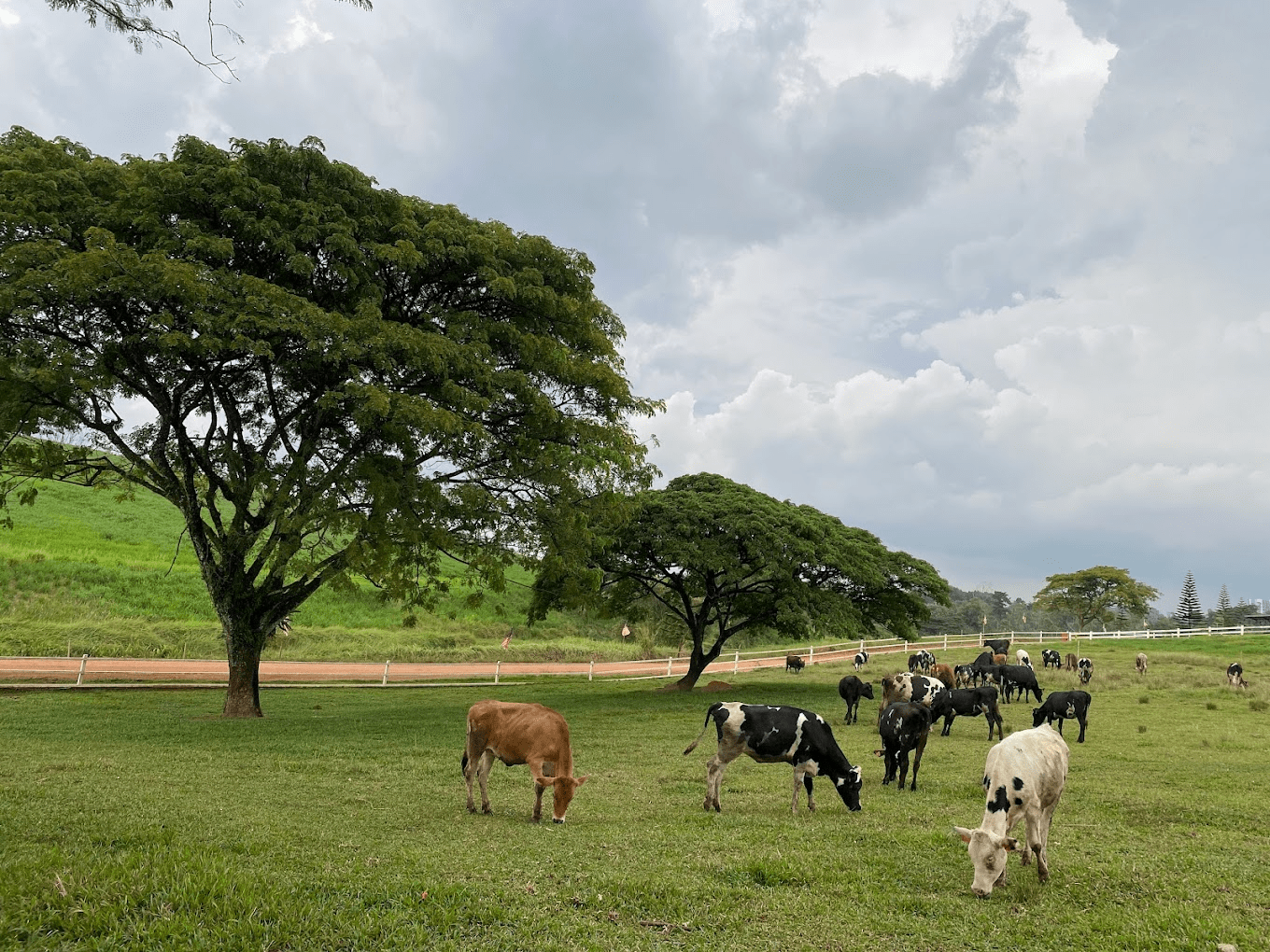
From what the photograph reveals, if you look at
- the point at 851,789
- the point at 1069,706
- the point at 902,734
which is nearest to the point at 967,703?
the point at 1069,706

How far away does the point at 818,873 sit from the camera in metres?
7.23

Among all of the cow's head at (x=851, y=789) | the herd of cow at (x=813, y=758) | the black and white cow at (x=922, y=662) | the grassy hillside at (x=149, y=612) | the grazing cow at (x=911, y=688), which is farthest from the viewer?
the black and white cow at (x=922, y=662)

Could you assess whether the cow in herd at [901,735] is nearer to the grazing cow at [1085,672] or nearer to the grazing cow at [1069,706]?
the grazing cow at [1069,706]

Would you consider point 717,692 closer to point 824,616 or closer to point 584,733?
point 824,616

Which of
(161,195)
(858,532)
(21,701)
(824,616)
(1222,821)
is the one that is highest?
(161,195)

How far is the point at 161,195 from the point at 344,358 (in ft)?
18.4

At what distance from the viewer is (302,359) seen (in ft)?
55.5

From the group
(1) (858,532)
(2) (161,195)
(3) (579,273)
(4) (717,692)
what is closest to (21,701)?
(2) (161,195)

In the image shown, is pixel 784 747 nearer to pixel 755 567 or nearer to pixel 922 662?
pixel 755 567

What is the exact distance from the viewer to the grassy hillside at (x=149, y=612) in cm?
3494

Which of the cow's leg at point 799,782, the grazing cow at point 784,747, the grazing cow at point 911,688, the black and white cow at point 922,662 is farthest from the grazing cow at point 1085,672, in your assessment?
the cow's leg at point 799,782

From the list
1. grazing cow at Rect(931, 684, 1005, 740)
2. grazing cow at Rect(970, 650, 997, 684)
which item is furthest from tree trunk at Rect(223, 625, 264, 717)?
grazing cow at Rect(970, 650, 997, 684)

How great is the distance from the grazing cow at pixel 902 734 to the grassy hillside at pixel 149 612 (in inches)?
727

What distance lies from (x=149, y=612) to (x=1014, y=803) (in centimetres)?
4436
